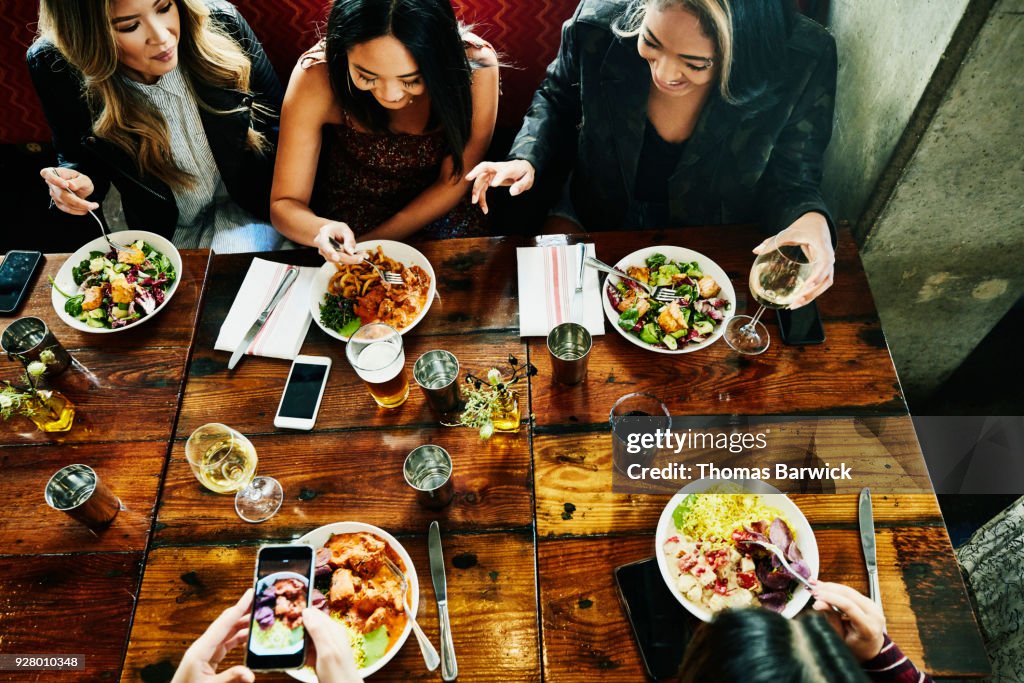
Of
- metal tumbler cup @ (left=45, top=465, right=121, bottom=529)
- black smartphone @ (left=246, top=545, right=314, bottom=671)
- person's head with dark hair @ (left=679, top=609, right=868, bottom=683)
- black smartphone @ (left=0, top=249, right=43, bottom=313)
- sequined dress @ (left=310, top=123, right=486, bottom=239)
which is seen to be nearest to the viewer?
person's head with dark hair @ (left=679, top=609, right=868, bottom=683)

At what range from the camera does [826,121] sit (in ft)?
6.63

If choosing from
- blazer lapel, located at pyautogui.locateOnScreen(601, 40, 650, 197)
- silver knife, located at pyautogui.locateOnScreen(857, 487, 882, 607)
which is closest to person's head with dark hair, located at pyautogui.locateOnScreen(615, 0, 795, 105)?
blazer lapel, located at pyautogui.locateOnScreen(601, 40, 650, 197)

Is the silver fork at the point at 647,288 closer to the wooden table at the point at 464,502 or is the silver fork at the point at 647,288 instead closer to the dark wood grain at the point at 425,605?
the wooden table at the point at 464,502

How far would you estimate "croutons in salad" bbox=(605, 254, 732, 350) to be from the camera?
1.76 meters

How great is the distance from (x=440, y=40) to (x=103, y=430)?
58.0 inches

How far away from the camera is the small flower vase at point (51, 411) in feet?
5.45

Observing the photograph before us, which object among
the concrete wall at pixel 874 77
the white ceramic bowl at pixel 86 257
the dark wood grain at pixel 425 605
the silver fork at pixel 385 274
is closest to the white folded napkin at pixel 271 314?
the silver fork at pixel 385 274

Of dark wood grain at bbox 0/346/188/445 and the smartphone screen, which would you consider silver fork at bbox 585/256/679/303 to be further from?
dark wood grain at bbox 0/346/188/445

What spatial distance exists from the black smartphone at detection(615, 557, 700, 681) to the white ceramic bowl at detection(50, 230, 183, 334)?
5.00 ft

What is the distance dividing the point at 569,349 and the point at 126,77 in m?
1.88

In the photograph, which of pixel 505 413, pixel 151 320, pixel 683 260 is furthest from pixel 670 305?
pixel 151 320

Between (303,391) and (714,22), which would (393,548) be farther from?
(714,22)

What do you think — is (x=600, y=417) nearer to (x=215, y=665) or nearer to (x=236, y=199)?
(x=215, y=665)

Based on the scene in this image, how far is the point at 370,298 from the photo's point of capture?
6.10 feet
